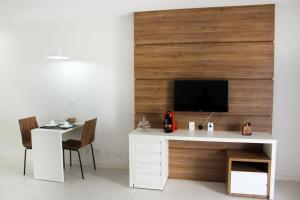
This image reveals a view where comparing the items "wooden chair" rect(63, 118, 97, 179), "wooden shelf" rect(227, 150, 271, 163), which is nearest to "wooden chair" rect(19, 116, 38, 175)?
"wooden chair" rect(63, 118, 97, 179)

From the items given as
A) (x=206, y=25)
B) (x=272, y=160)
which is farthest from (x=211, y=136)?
(x=206, y=25)

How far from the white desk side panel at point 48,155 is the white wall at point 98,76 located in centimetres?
74

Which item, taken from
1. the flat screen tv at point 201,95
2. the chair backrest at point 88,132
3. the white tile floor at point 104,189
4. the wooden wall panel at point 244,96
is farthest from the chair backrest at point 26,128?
the flat screen tv at point 201,95

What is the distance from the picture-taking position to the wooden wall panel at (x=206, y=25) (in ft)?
11.3

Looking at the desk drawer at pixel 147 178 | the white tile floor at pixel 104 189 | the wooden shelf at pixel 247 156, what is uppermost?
the wooden shelf at pixel 247 156

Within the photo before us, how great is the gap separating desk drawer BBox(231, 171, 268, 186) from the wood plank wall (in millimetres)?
450

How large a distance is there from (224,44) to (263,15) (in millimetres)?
603

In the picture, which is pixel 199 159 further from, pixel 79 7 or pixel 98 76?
pixel 79 7

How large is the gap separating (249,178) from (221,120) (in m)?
0.83

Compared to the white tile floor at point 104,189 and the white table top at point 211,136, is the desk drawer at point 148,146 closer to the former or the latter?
the white table top at point 211,136

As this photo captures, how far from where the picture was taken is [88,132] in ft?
12.8

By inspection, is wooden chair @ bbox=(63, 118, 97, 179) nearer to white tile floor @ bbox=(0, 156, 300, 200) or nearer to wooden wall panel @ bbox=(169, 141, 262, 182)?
white tile floor @ bbox=(0, 156, 300, 200)

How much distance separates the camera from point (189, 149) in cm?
376

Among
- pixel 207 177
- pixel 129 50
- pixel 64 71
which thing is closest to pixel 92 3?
pixel 129 50
